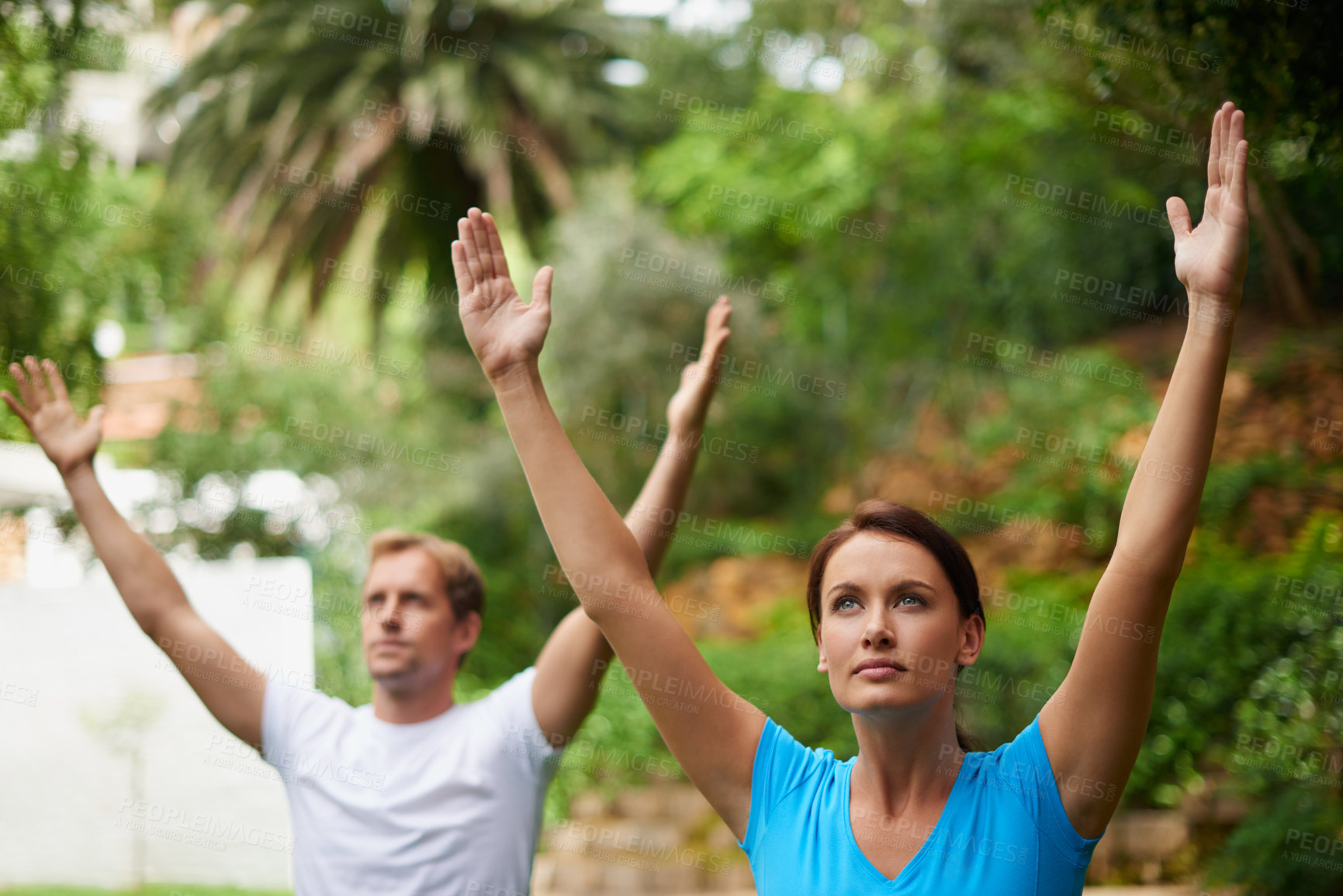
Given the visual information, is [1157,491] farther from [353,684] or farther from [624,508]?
[624,508]

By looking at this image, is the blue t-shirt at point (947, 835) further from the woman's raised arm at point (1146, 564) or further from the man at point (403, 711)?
the man at point (403, 711)

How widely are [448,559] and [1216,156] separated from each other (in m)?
1.81

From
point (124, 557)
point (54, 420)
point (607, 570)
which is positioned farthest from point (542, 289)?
point (54, 420)

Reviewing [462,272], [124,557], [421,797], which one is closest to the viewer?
[462,272]

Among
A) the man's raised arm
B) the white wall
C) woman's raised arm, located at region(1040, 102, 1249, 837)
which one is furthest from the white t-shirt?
the white wall

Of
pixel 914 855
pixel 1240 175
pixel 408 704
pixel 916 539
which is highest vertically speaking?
pixel 1240 175

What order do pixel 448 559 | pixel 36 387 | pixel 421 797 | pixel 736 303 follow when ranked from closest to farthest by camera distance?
pixel 421 797 < pixel 36 387 < pixel 448 559 < pixel 736 303

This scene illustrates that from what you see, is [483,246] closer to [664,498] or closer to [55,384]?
[664,498]

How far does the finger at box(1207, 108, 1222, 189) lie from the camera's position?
62.9 inches

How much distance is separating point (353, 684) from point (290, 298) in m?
6.17

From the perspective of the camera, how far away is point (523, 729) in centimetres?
228

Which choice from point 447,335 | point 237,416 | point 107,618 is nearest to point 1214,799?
point 107,618

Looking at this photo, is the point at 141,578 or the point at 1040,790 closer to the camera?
the point at 1040,790

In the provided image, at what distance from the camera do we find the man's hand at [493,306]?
170cm
